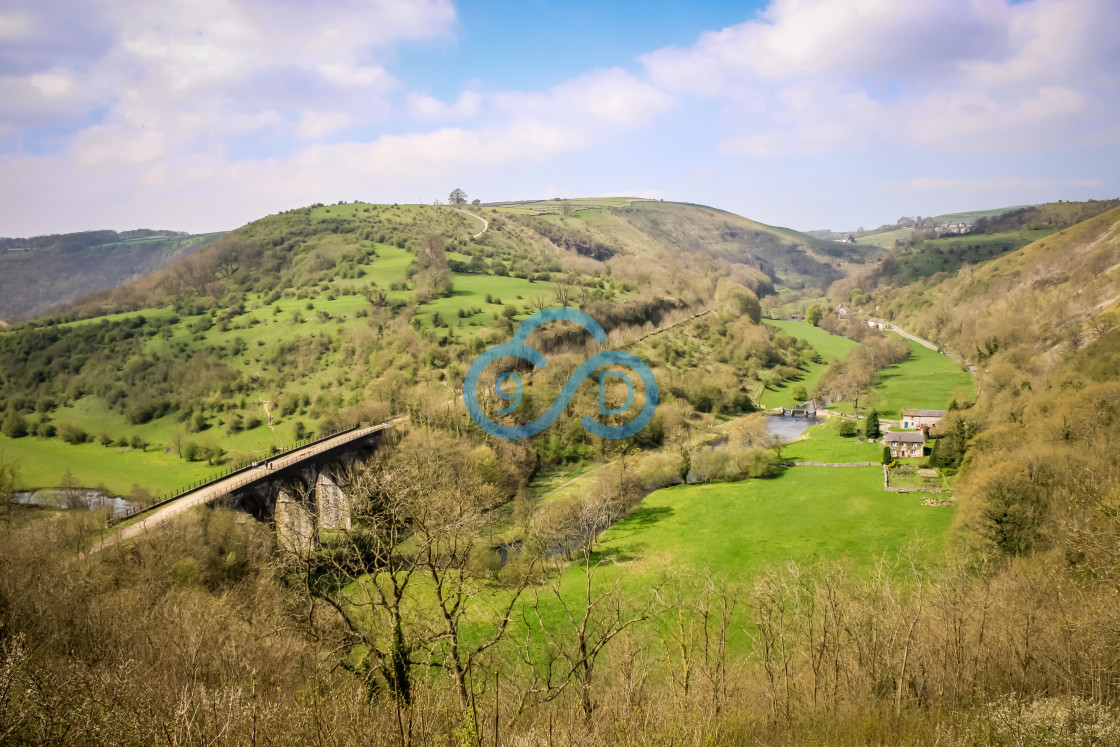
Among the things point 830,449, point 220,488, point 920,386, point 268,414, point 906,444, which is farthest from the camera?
point 920,386

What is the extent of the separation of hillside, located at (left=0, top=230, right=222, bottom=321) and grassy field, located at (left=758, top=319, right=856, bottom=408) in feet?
400

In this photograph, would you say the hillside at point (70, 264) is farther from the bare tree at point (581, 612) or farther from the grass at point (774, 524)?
the grass at point (774, 524)

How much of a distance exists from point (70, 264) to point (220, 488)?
136 metres

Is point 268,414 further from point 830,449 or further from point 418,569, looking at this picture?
point 830,449

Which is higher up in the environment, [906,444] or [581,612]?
[906,444]

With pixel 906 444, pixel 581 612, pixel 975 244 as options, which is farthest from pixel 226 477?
pixel 975 244

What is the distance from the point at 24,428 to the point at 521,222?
122452 mm

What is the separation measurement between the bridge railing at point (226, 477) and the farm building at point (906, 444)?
171 ft

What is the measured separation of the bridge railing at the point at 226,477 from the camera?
33834 millimetres

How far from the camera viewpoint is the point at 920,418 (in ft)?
198

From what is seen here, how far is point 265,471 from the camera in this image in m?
39.8

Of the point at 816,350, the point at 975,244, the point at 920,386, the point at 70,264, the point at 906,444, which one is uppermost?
the point at 70,264

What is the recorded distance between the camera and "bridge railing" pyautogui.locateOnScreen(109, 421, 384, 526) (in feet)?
111

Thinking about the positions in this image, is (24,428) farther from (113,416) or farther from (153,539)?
(153,539)
